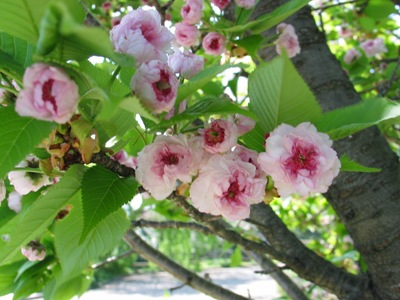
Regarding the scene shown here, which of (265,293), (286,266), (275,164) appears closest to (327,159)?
(275,164)

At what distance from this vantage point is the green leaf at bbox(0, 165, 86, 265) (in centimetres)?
54

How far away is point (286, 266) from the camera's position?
1.04m

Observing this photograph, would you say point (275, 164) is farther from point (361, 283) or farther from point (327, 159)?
point (361, 283)

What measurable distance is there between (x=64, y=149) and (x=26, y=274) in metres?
0.56

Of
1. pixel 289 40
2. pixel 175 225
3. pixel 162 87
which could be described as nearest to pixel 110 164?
pixel 162 87

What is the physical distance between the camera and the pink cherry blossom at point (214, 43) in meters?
1.03

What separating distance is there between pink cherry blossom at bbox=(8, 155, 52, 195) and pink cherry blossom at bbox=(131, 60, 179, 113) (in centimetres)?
27

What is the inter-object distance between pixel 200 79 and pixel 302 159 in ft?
0.52

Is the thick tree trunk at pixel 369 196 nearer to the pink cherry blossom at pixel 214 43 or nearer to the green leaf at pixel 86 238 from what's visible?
the pink cherry blossom at pixel 214 43

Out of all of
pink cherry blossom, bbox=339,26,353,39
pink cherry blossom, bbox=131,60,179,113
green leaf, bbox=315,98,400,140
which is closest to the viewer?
pink cherry blossom, bbox=131,60,179,113

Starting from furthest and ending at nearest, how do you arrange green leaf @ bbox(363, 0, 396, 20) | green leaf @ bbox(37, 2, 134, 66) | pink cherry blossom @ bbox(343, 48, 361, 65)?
pink cherry blossom @ bbox(343, 48, 361, 65) < green leaf @ bbox(363, 0, 396, 20) < green leaf @ bbox(37, 2, 134, 66)

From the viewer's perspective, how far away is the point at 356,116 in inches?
22.8

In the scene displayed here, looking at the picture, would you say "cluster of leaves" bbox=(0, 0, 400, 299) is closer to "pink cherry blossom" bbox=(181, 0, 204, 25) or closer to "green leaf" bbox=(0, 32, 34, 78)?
"green leaf" bbox=(0, 32, 34, 78)

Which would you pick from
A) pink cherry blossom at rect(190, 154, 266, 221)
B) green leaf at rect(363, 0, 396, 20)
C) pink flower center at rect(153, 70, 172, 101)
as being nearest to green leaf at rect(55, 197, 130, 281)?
pink cherry blossom at rect(190, 154, 266, 221)
